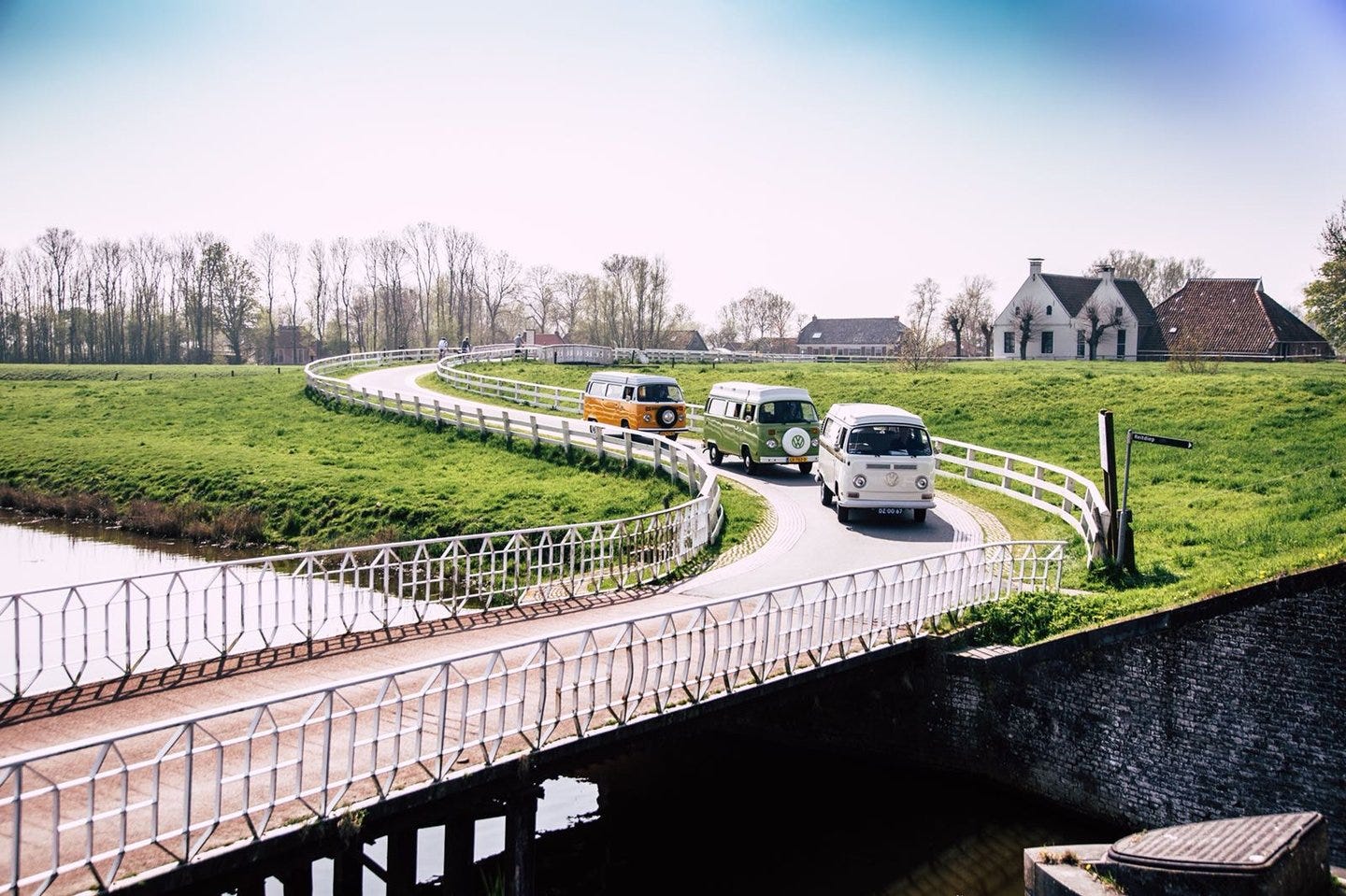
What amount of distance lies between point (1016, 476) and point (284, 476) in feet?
65.8

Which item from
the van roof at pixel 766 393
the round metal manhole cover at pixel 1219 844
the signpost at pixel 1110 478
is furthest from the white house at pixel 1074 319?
the round metal manhole cover at pixel 1219 844

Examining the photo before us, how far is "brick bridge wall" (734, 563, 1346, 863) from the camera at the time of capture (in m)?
12.7

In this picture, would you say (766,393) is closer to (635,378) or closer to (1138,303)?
(635,378)

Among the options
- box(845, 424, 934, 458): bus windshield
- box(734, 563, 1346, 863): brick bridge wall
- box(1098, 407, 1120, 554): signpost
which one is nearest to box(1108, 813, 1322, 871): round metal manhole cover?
box(734, 563, 1346, 863): brick bridge wall

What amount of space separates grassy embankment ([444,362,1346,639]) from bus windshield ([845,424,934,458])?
8.82 ft

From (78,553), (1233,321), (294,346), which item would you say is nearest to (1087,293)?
(1233,321)

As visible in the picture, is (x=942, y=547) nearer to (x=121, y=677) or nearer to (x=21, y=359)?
(x=121, y=677)

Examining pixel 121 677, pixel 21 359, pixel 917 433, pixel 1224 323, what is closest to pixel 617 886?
pixel 121 677

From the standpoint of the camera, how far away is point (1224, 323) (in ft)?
198

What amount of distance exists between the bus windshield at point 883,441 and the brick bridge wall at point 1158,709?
7.81 meters

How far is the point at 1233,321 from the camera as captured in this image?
5991cm

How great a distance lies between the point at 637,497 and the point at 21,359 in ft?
272

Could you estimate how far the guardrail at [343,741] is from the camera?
7.85 metres

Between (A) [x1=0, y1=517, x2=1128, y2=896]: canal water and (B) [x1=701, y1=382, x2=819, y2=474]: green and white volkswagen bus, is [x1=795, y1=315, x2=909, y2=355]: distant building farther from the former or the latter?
(A) [x1=0, y1=517, x2=1128, y2=896]: canal water
